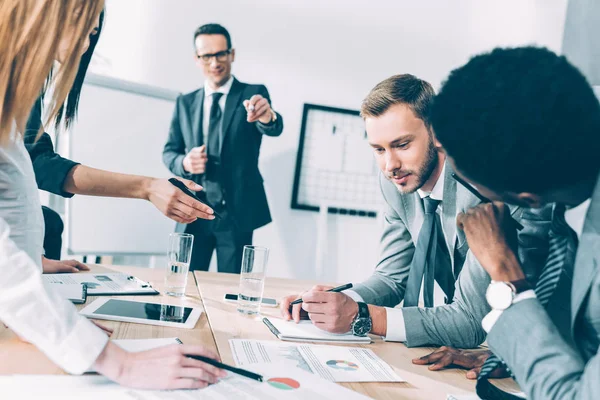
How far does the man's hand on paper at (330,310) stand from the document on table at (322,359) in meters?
0.08

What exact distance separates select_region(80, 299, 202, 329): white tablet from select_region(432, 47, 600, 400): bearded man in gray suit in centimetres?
63

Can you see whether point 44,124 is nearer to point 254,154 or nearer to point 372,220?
point 254,154

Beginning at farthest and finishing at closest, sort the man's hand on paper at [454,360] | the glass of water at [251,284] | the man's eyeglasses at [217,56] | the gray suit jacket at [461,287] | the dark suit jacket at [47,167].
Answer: the man's eyeglasses at [217,56] → the dark suit jacket at [47,167] → the glass of water at [251,284] → the gray suit jacket at [461,287] → the man's hand on paper at [454,360]

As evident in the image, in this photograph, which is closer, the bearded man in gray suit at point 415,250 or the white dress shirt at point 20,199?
the white dress shirt at point 20,199

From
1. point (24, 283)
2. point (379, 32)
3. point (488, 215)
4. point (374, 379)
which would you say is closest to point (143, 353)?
point (24, 283)

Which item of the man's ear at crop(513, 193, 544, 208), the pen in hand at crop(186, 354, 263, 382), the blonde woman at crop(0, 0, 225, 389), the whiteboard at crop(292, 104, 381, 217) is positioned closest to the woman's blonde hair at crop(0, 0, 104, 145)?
the blonde woman at crop(0, 0, 225, 389)

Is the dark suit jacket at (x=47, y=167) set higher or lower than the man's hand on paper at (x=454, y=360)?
higher

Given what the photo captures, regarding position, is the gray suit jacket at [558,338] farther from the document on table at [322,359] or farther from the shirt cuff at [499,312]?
the document on table at [322,359]

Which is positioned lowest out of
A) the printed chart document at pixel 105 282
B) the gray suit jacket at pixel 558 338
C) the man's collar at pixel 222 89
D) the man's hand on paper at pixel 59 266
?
the printed chart document at pixel 105 282

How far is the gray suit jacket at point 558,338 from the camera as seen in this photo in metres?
0.76

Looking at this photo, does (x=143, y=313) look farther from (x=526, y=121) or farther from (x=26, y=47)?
(x=526, y=121)

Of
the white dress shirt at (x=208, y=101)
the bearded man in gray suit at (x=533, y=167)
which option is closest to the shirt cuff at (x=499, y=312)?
the bearded man in gray suit at (x=533, y=167)

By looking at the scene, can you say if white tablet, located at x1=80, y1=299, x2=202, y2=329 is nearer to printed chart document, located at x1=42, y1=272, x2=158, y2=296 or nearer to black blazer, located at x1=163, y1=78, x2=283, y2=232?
printed chart document, located at x1=42, y1=272, x2=158, y2=296

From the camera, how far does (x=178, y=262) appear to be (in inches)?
55.2
